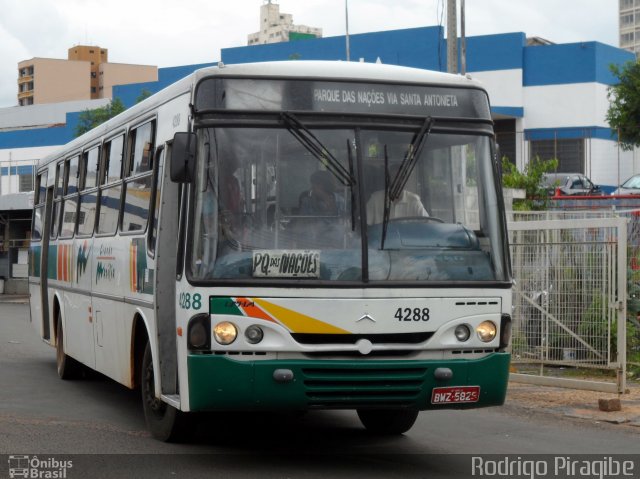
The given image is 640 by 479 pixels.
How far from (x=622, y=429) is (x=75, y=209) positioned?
21.7ft

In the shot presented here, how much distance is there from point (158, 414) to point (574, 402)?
17.7 feet

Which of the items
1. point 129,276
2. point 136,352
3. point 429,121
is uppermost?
point 429,121

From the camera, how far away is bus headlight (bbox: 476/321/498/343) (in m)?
→ 8.55

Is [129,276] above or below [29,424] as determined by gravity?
above

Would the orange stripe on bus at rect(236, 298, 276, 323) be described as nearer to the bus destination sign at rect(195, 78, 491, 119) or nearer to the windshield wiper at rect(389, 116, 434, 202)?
the windshield wiper at rect(389, 116, 434, 202)

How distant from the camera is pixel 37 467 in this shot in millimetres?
8344

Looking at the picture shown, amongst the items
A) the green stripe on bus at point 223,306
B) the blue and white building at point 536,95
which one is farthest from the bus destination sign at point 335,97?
the blue and white building at point 536,95

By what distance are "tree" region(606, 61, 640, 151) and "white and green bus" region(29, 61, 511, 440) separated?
34.6 metres

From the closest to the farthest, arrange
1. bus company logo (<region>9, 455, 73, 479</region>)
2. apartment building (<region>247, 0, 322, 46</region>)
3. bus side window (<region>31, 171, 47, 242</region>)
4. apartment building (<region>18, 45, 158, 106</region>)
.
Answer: bus company logo (<region>9, 455, 73, 479</region>) < bus side window (<region>31, 171, 47, 242</region>) < apartment building (<region>18, 45, 158, 106</region>) < apartment building (<region>247, 0, 322, 46</region>)

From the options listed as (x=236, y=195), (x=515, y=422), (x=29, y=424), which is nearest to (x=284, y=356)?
(x=236, y=195)

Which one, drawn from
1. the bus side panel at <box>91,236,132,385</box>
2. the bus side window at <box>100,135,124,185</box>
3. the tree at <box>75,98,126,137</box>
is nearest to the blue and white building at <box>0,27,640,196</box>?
the tree at <box>75,98,126,137</box>

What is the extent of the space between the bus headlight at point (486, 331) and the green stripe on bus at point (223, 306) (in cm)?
179

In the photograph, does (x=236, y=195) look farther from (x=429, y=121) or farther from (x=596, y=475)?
(x=596, y=475)

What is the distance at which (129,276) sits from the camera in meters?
10.3
